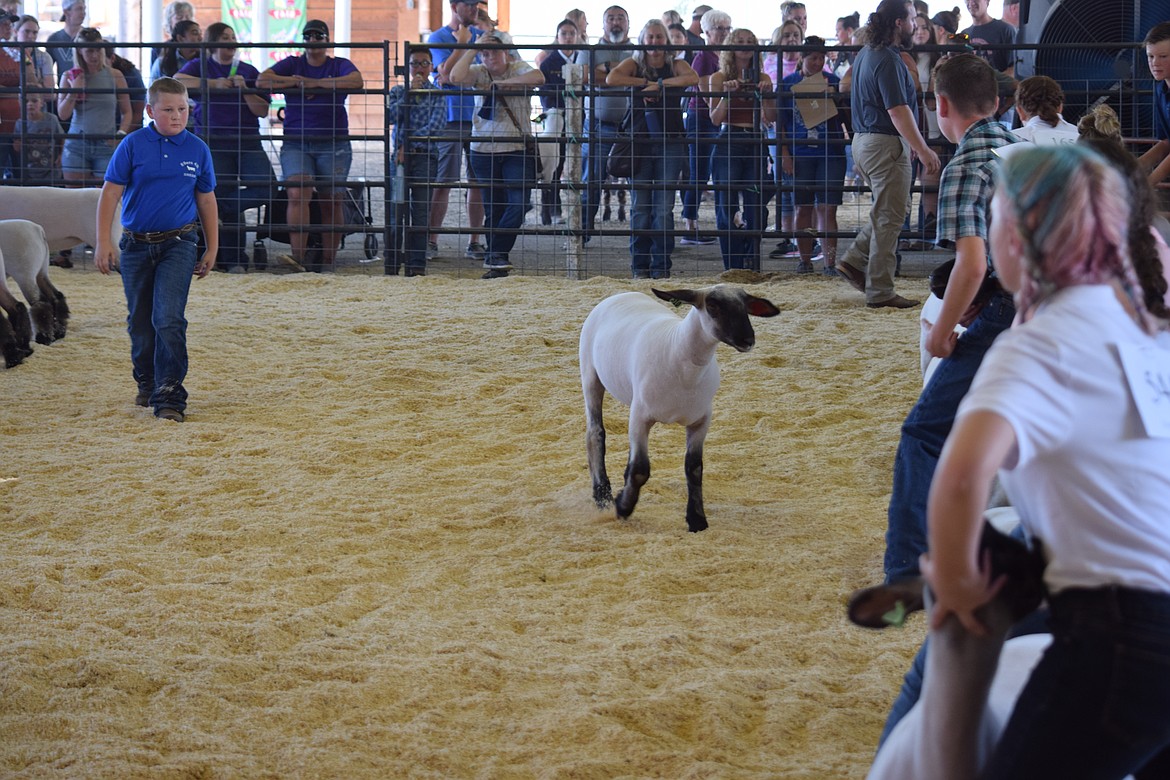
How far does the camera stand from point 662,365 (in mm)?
4887

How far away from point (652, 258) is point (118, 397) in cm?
581

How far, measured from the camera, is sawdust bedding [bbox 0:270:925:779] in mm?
3203

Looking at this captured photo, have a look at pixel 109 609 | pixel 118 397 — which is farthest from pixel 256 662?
pixel 118 397

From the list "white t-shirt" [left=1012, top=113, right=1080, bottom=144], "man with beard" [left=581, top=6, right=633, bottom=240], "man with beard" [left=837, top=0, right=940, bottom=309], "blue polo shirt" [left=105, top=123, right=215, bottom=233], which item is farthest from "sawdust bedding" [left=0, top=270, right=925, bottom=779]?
"man with beard" [left=581, top=6, right=633, bottom=240]

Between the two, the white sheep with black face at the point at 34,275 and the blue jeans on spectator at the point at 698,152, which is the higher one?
the blue jeans on spectator at the point at 698,152

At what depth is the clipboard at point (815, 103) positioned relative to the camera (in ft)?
37.4

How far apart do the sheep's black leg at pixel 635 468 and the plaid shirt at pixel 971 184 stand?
1576 mm

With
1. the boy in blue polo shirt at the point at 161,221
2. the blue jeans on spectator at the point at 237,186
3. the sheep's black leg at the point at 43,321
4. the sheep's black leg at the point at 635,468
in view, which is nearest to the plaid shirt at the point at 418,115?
the blue jeans on spectator at the point at 237,186

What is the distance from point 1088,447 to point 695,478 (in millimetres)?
3274

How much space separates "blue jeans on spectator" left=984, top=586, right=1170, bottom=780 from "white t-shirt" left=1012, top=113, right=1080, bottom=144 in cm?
377

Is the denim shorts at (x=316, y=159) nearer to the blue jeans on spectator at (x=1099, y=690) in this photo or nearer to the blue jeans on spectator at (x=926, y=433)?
the blue jeans on spectator at (x=926, y=433)

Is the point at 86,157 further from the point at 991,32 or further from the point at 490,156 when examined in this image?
the point at 991,32

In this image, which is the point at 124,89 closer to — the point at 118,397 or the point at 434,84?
the point at 434,84

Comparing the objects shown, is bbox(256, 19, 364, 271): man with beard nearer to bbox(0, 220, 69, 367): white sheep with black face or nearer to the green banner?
bbox(0, 220, 69, 367): white sheep with black face
